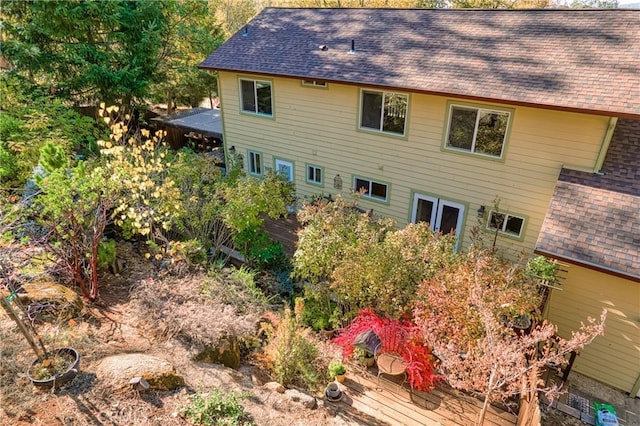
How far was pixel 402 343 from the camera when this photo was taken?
766 centimetres

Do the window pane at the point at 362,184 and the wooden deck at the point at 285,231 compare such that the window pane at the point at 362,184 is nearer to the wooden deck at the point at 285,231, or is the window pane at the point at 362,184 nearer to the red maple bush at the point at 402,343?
the wooden deck at the point at 285,231

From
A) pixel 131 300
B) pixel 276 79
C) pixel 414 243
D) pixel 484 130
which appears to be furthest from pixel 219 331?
pixel 276 79

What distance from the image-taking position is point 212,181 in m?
12.4

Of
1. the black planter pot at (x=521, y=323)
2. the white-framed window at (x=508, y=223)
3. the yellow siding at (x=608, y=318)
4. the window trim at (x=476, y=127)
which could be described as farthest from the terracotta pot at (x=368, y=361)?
the window trim at (x=476, y=127)

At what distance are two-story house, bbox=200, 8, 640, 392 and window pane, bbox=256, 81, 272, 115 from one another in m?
0.05

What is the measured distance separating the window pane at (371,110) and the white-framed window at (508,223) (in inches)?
176

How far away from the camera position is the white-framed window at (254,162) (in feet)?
50.6

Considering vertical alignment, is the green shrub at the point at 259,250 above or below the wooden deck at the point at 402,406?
above

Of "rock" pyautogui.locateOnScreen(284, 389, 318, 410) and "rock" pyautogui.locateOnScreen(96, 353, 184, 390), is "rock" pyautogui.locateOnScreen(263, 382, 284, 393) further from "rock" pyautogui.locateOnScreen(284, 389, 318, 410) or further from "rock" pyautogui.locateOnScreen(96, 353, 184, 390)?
"rock" pyautogui.locateOnScreen(96, 353, 184, 390)

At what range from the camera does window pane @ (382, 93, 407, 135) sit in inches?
447

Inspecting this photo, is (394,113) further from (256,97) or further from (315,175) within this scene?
(256,97)

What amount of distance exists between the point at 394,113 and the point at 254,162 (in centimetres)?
657

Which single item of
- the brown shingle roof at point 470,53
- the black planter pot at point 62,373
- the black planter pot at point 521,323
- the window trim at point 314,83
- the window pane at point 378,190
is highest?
the brown shingle roof at point 470,53

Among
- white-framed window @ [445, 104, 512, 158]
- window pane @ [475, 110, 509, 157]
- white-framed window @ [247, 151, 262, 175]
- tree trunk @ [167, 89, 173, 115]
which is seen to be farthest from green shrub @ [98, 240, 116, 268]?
tree trunk @ [167, 89, 173, 115]
